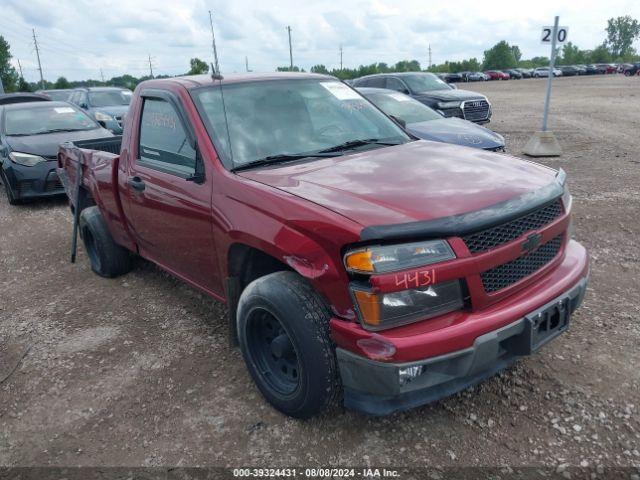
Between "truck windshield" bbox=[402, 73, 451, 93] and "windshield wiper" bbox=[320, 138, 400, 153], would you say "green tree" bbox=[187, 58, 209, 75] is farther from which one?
"truck windshield" bbox=[402, 73, 451, 93]

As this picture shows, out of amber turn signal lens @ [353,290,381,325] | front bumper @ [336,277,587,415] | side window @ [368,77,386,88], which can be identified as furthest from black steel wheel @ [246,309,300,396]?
side window @ [368,77,386,88]

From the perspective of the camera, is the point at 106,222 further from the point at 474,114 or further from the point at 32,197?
the point at 474,114

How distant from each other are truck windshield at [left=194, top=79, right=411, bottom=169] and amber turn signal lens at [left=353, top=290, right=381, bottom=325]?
127 cm

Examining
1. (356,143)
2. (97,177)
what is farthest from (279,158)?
(97,177)

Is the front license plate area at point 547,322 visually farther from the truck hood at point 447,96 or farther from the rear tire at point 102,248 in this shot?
the truck hood at point 447,96

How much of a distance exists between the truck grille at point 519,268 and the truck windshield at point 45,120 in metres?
8.34

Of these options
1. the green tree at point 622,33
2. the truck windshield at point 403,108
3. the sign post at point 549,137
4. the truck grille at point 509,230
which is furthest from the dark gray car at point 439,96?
the green tree at point 622,33

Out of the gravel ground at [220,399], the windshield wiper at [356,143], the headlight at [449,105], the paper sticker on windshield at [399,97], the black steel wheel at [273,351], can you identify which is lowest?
the gravel ground at [220,399]

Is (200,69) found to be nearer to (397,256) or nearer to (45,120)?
(45,120)

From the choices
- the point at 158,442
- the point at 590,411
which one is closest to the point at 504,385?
the point at 590,411

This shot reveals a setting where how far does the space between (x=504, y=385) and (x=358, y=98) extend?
2371mm

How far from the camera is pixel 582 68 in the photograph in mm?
67375

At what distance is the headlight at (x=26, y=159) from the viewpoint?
7.99 meters

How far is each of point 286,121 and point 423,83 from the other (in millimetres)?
10744
